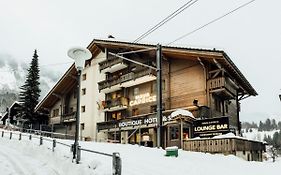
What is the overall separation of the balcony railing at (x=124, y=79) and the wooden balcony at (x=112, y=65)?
1678 millimetres

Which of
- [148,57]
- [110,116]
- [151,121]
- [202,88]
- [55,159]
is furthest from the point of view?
[110,116]

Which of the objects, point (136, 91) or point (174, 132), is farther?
point (136, 91)

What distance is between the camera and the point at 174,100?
109 ft

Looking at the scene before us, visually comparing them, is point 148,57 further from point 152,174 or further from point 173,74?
point 152,174

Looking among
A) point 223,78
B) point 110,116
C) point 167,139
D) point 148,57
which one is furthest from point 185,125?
point 110,116

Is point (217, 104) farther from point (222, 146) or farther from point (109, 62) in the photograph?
point (109, 62)

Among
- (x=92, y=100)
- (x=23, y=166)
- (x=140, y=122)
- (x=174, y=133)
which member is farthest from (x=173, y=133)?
(x=23, y=166)

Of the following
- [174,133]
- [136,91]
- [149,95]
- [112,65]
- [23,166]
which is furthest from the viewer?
[112,65]

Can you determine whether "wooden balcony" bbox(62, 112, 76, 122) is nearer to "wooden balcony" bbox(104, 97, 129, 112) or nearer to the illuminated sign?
"wooden balcony" bbox(104, 97, 129, 112)

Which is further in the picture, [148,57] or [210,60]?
[148,57]

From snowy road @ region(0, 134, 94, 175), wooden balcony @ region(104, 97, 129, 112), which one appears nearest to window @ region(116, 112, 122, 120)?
wooden balcony @ region(104, 97, 129, 112)

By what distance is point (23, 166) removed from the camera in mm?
14141

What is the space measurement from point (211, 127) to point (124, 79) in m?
16.0

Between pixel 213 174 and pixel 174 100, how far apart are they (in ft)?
69.4
